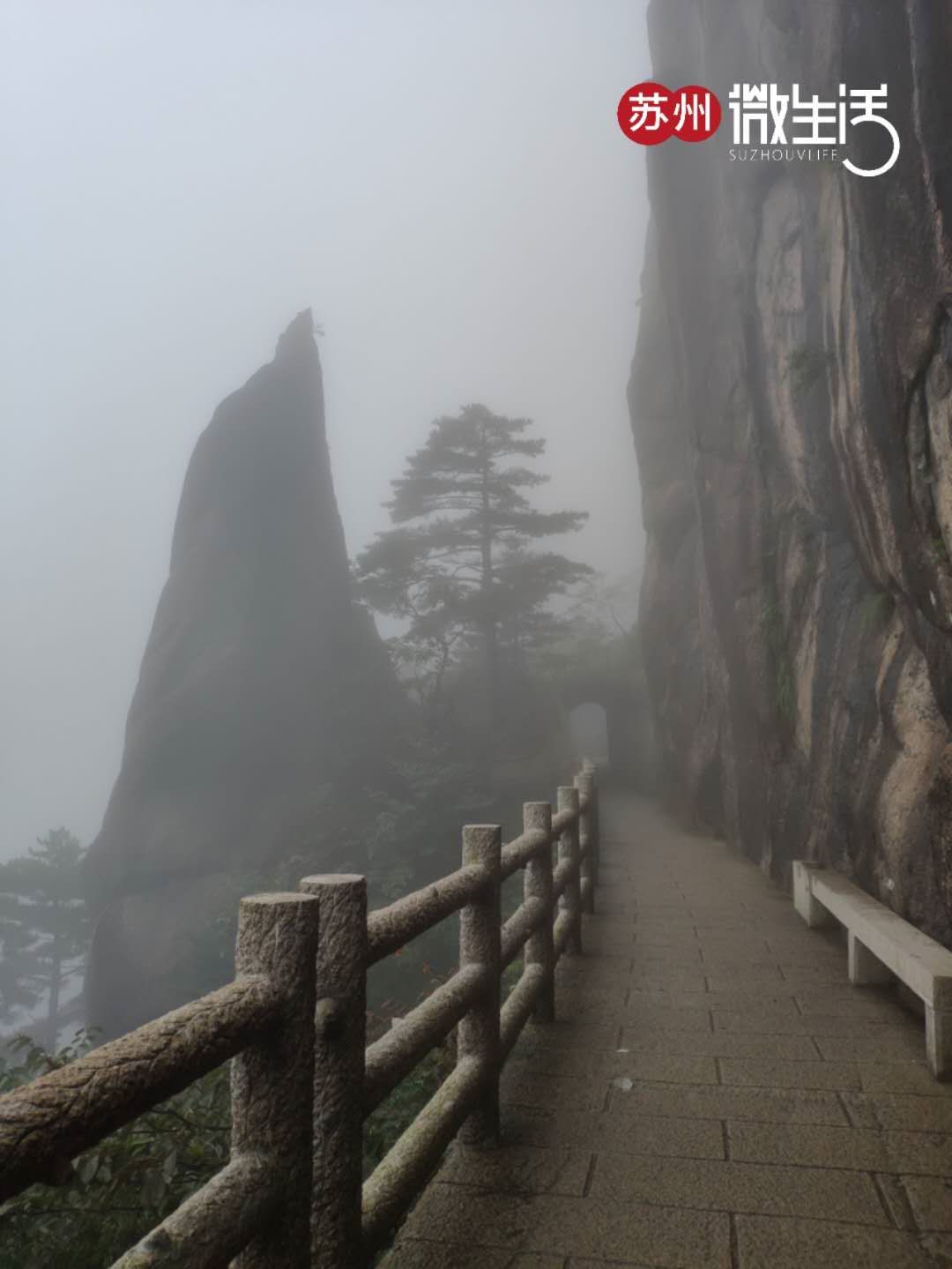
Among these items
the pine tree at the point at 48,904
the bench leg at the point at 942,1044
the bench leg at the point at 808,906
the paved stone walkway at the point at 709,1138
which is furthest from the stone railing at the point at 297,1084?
the pine tree at the point at 48,904

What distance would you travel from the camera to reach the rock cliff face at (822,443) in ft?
15.3

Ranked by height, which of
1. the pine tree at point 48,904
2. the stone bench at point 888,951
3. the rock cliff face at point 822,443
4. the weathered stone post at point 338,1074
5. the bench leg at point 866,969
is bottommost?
the pine tree at point 48,904

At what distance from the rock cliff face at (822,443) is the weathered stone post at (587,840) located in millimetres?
2121

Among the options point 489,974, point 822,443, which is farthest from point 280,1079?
point 822,443

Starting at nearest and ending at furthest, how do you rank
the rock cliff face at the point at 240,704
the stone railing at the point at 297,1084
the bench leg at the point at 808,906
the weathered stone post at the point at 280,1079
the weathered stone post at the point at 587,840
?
the stone railing at the point at 297,1084 < the weathered stone post at the point at 280,1079 < the bench leg at the point at 808,906 < the weathered stone post at the point at 587,840 < the rock cliff face at the point at 240,704

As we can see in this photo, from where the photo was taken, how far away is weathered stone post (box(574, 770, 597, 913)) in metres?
7.62

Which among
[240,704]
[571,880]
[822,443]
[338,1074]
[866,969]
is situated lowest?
[866,969]

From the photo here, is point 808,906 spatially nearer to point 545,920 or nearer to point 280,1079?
point 545,920

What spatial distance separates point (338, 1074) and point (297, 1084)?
293 mm

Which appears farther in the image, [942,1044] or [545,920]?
[545,920]

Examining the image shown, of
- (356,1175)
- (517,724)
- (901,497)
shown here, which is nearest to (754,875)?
(901,497)

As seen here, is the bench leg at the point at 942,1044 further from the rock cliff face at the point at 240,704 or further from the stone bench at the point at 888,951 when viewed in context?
the rock cliff face at the point at 240,704

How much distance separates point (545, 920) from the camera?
15.7 ft

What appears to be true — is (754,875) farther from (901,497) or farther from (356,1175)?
(356,1175)
